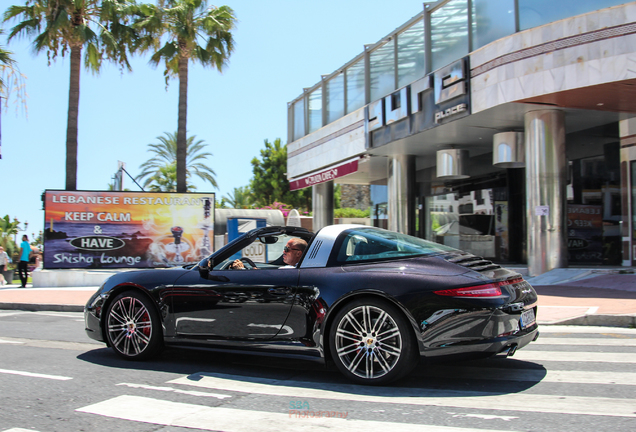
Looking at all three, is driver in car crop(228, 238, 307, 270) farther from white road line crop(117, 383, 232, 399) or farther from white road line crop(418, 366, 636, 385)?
white road line crop(418, 366, 636, 385)

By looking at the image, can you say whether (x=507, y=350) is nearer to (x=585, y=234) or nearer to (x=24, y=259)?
(x=585, y=234)

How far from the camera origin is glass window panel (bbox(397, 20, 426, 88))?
1712 centimetres

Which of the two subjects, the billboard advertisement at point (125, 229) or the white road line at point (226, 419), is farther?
the billboard advertisement at point (125, 229)

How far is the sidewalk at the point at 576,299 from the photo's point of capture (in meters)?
7.29

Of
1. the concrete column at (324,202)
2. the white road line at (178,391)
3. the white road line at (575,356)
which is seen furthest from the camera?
the concrete column at (324,202)

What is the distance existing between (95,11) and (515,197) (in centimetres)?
1762

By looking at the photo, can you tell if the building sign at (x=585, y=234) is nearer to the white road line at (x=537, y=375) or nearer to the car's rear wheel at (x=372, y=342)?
the white road line at (x=537, y=375)

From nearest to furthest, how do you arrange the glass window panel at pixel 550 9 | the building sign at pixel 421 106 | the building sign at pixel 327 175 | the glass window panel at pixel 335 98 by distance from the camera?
the glass window panel at pixel 550 9 < the building sign at pixel 421 106 < the building sign at pixel 327 175 < the glass window panel at pixel 335 98

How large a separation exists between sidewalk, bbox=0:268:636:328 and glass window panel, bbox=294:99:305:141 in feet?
49.7

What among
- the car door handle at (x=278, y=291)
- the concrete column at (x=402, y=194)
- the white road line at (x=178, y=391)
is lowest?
the white road line at (x=178, y=391)

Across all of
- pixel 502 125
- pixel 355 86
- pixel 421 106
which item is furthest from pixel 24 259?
pixel 502 125

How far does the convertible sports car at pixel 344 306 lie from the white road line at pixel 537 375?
14.4 inches

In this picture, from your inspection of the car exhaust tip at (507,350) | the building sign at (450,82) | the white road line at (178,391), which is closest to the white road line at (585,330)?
the car exhaust tip at (507,350)

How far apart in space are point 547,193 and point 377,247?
1068cm
